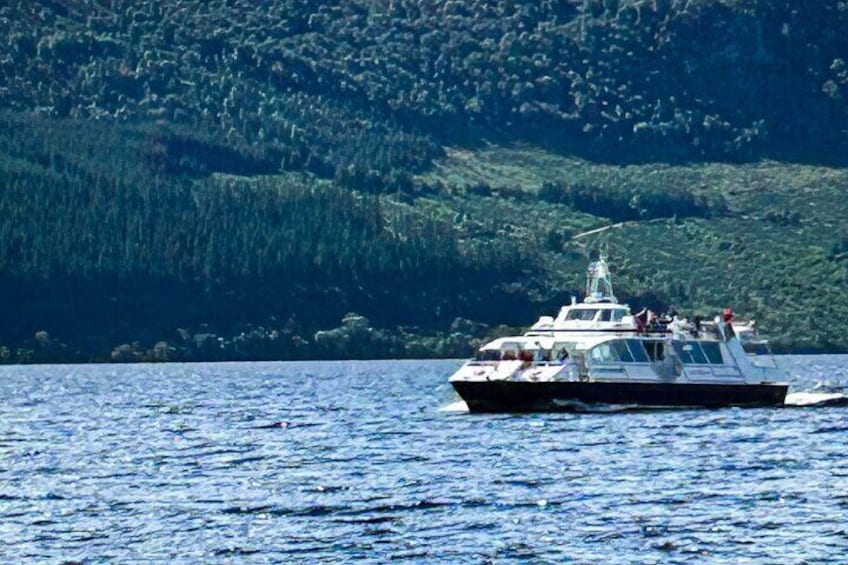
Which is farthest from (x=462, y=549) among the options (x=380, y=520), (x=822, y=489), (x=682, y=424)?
(x=682, y=424)

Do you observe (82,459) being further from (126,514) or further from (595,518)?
(595,518)

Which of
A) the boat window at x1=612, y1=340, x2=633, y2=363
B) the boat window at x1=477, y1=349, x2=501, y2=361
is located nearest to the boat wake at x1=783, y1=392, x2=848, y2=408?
the boat window at x1=612, y1=340, x2=633, y2=363

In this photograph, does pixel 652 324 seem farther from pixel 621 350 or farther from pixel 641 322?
pixel 621 350

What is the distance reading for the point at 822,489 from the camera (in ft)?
240

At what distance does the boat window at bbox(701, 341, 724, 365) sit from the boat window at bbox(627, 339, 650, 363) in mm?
3811

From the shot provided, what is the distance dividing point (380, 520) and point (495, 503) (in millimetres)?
5129

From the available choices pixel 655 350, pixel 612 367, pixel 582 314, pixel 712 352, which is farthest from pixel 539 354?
pixel 712 352

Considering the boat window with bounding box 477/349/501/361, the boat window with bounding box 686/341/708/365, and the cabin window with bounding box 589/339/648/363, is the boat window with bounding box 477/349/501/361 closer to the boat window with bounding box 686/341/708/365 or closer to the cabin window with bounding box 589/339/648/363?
the cabin window with bounding box 589/339/648/363

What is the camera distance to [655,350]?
114250mm

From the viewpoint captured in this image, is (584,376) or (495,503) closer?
(495,503)

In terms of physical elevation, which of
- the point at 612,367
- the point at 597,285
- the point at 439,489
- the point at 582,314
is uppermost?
the point at 597,285

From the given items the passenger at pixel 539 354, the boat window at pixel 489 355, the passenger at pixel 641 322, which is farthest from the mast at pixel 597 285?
the passenger at pixel 539 354

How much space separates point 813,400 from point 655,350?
14.2 m

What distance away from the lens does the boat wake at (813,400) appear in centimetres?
12238
